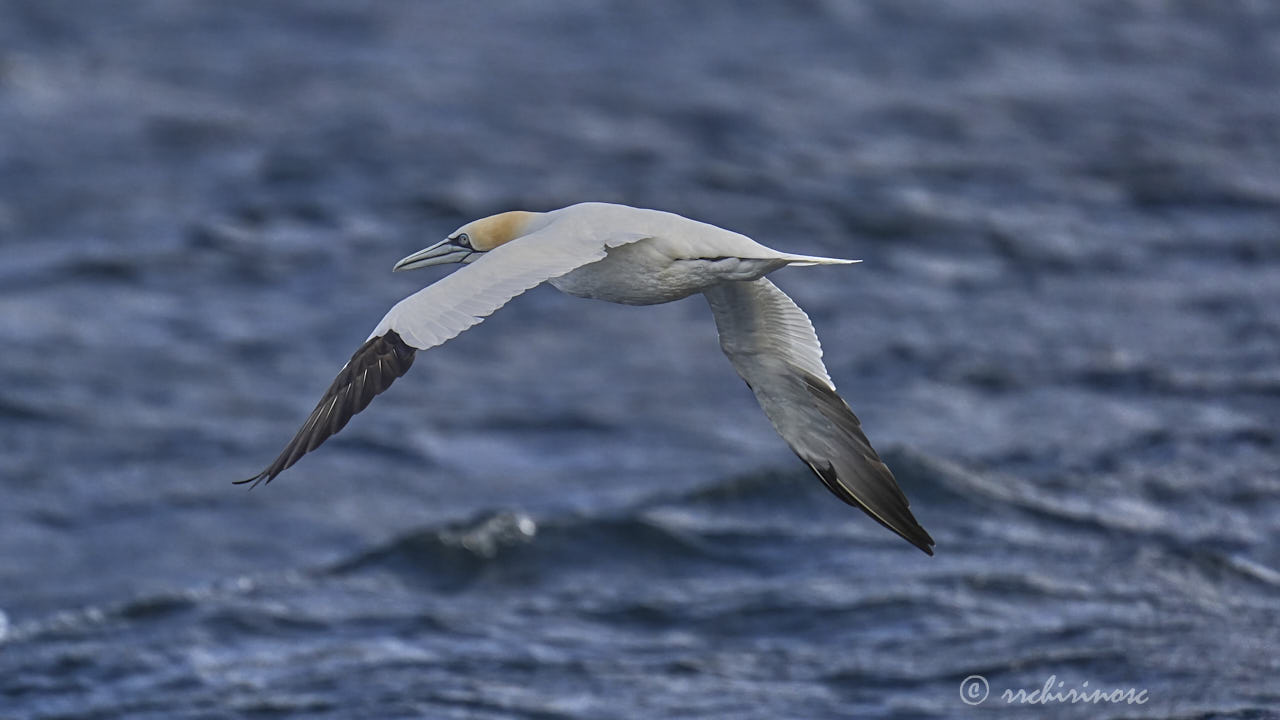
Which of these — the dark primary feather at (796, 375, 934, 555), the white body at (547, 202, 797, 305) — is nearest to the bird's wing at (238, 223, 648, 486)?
the white body at (547, 202, 797, 305)

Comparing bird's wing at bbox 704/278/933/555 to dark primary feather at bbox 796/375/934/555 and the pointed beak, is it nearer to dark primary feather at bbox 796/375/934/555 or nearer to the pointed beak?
dark primary feather at bbox 796/375/934/555

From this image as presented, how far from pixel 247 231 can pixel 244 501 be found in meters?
4.77

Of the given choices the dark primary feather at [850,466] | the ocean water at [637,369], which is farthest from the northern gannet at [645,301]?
the ocean water at [637,369]

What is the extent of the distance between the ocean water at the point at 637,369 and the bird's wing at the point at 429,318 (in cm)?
657

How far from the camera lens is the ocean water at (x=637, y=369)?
14.9 m

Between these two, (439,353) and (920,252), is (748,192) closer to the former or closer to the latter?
(920,252)

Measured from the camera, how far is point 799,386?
9656 millimetres

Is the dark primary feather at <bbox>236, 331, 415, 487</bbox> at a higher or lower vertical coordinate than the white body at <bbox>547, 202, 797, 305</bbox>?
lower

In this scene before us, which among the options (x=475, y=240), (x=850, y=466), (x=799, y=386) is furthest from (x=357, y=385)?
(x=850, y=466)

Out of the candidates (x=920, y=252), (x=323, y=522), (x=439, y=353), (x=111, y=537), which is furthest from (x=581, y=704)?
(x=920, y=252)

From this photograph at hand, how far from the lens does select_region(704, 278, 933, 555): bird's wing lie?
9.50 meters
